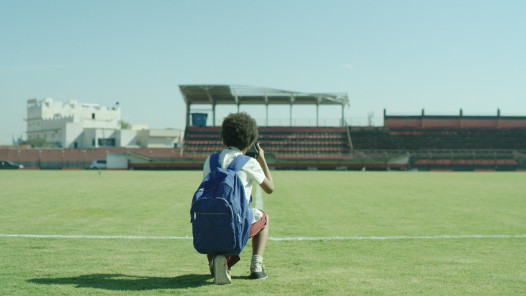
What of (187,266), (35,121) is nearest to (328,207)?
(187,266)

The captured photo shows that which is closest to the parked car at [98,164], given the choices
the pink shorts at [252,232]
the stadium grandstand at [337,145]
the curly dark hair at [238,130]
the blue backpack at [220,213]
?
the stadium grandstand at [337,145]

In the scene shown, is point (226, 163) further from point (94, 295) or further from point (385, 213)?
point (385, 213)

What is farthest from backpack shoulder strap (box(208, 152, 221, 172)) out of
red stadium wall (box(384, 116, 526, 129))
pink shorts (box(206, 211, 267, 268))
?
red stadium wall (box(384, 116, 526, 129))

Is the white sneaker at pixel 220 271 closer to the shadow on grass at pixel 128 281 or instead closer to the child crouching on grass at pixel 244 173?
the child crouching on grass at pixel 244 173

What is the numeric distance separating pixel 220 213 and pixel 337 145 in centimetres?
6269

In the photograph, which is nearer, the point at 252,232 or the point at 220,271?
the point at 220,271

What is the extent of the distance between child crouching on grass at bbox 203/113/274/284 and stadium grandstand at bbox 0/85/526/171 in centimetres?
5388

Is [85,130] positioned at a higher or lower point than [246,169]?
higher

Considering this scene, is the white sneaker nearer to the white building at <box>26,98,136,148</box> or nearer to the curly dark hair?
the curly dark hair

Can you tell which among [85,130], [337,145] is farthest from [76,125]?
[337,145]

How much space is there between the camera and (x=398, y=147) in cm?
6556

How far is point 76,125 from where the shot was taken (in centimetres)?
9944

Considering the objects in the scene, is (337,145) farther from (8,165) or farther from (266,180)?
(266,180)

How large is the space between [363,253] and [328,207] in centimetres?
672
